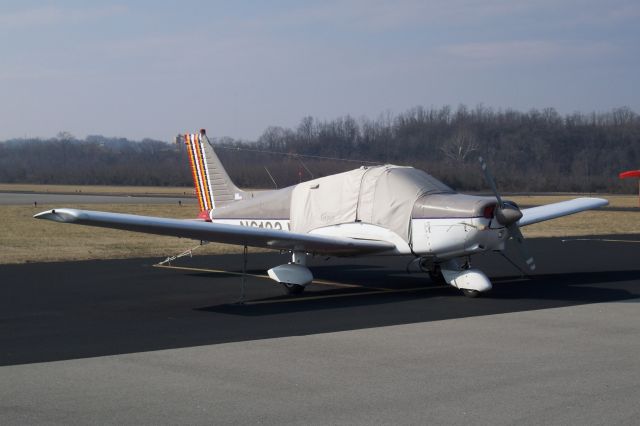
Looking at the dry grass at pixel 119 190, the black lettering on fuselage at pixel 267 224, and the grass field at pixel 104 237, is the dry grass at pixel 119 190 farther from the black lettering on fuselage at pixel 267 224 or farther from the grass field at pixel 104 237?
the black lettering on fuselage at pixel 267 224

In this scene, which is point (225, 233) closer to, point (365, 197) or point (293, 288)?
point (293, 288)

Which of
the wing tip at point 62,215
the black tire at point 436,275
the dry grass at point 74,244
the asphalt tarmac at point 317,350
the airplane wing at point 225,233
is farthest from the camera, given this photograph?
the dry grass at point 74,244

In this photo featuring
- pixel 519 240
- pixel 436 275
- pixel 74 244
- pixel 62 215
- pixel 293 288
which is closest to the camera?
pixel 62 215

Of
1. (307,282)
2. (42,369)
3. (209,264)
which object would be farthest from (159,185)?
(42,369)

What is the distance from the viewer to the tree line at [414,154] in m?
17.7

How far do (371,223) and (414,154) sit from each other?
1185 cm

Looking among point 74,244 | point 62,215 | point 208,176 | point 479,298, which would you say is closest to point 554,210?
point 479,298

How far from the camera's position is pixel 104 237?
2475 centimetres

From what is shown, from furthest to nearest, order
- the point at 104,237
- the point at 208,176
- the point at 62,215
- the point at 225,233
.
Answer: the point at 104,237 → the point at 208,176 → the point at 225,233 → the point at 62,215

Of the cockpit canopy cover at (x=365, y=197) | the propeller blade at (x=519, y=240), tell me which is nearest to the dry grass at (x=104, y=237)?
the cockpit canopy cover at (x=365, y=197)

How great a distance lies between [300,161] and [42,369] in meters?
9.11

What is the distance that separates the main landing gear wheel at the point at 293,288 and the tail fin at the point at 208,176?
326 cm

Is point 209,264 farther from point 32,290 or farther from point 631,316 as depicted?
point 631,316

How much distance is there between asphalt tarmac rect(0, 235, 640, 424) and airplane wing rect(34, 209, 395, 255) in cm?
80
